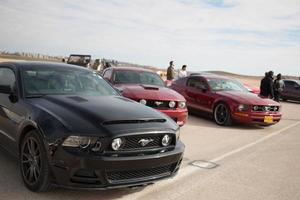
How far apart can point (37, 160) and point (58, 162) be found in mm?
486

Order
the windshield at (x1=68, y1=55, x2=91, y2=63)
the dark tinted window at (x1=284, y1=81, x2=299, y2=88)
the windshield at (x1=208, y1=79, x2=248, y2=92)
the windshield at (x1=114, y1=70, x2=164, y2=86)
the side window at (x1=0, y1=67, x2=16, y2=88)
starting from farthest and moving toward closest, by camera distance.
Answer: the windshield at (x1=68, y1=55, x2=91, y2=63), the dark tinted window at (x1=284, y1=81, x2=299, y2=88), the windshield at (x1=208, y1=79, x2=248, y2=92), the windshield at (x1=114, y1=70, x2=164, y2=86), the side window at (x1=0, y1=67, x2=16, y2=88)

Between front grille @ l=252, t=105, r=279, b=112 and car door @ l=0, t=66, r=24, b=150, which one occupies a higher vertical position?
car door @ l=0, t=66, r=24, b=150

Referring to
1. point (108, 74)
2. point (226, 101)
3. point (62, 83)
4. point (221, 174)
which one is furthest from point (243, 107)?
point (62, 83)

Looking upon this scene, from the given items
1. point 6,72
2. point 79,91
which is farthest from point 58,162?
point 6,72

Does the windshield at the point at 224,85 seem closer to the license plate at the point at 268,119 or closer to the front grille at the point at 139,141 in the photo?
the license plate at the point at 268,119

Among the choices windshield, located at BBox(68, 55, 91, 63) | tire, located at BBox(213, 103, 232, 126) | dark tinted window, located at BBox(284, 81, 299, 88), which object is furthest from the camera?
windshield, located at BBox(68, 55, 91, 63)

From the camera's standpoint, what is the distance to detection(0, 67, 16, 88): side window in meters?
5.82

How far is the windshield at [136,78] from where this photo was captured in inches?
421

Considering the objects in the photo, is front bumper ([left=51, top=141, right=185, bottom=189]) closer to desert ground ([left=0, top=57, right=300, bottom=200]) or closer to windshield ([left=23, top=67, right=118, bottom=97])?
desert ground ([left=0, top=57, right=300, bottom=200])

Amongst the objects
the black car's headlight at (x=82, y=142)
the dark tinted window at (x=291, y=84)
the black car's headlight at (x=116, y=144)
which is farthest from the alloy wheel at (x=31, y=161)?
the dark tinted window at (x=291, y=84)

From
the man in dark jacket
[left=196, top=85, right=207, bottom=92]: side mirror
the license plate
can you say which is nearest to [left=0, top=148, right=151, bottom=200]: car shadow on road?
the license plate

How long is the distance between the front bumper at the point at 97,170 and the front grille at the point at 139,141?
0.12 metres

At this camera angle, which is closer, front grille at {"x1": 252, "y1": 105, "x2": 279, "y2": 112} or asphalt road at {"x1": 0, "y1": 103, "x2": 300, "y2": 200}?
asphalt road at {"x1": 0, "y1": 103, "x2": 300, "y2": 200}

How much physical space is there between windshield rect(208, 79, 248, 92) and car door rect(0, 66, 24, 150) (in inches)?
305
